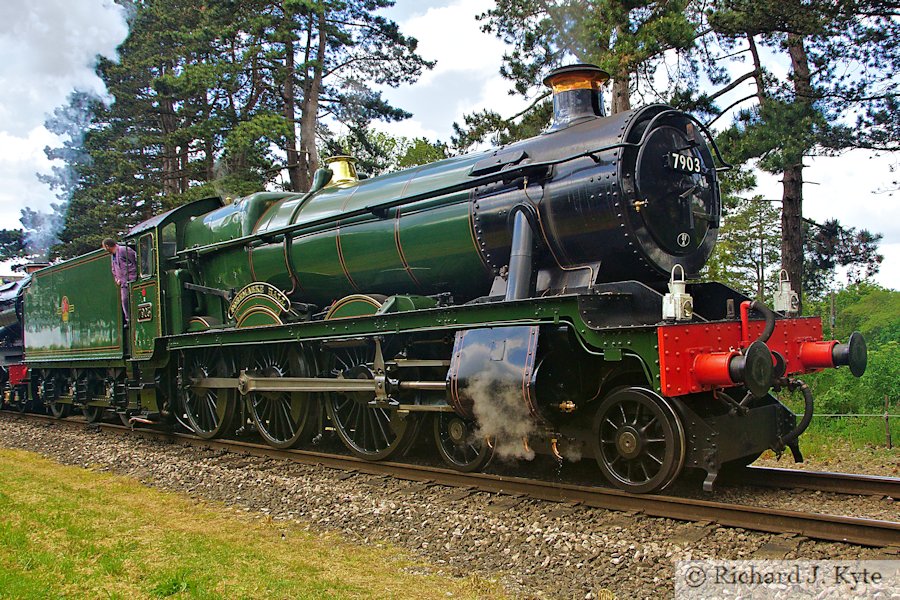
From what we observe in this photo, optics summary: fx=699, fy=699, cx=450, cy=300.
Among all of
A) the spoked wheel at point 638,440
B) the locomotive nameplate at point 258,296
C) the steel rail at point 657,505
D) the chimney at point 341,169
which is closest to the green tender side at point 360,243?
the locomotive nameplate at point 258,296

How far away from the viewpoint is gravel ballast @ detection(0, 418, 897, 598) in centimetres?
419

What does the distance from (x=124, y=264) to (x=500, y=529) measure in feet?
27.6

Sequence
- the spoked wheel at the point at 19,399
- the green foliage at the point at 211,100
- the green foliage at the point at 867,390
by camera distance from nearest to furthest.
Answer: the green foliage at the point at 867,390, the spoked wheel at the point at 19,399, the green foliage at the point at 211,100

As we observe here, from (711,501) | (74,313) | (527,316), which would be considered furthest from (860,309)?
(74,313)

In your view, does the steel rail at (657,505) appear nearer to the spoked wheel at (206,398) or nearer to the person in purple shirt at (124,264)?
the spoked wheel at (206,398)

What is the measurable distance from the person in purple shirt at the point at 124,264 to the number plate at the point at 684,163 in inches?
335

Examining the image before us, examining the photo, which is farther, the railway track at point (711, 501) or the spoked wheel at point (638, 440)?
the spoked wheel at point (638, 440)

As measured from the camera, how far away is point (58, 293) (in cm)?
1360

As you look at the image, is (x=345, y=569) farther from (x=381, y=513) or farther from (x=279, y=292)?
(x=279, y=292)

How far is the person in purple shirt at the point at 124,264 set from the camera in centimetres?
1102

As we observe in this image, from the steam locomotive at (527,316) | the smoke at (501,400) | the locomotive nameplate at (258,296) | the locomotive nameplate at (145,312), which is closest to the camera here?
the steam locomotive at (527,316)

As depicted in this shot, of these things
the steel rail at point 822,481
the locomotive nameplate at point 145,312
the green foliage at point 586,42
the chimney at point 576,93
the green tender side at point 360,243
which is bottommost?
the steel rail at point 822,481

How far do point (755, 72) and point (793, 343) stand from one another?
24.8ft

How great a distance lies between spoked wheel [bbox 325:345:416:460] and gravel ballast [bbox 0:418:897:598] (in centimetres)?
48
